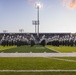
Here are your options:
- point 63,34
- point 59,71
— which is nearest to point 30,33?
point 63,34

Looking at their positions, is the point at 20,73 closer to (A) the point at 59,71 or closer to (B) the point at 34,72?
(B) the point at 34,72

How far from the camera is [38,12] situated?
83.4m

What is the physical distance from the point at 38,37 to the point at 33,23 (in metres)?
9.50

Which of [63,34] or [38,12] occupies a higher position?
[38,12]

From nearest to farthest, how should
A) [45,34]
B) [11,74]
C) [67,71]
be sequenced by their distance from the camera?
[11,74] < [67,71] < [45,34]

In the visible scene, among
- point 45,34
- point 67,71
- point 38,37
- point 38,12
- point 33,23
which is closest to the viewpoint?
point 67,71

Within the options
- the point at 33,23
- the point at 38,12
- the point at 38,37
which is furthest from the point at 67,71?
the point at 38,37

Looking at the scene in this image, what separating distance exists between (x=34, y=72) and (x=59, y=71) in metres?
1.13

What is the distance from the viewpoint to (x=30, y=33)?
364ft

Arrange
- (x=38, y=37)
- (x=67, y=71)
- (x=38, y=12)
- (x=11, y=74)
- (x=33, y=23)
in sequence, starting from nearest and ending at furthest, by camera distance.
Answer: (x=11, y=74) → (x=67, y=71) → (x=38, y=12) → (x=33, y=23) → (x=38, y=37)

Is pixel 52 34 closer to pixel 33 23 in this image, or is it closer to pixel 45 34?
pixel 45 34

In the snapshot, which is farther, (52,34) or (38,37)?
(52,34)

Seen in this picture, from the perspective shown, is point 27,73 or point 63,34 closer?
point 27,73

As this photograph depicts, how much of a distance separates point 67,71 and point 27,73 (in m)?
1.82
